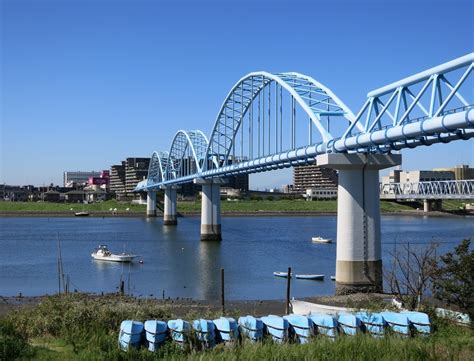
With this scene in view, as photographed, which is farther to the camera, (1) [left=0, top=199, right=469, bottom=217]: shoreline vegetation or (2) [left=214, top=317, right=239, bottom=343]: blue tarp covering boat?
(1) [left=0, top=199, right=469, bottom=217]: shoreline vegetation

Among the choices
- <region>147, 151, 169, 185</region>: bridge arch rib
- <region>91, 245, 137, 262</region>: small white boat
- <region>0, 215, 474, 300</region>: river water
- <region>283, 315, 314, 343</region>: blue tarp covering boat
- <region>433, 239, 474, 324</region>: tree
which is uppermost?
<region>147, 151, 169, 185</region>: bridge arch rib

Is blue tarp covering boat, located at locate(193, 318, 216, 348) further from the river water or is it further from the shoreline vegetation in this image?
the shoreline vegetation

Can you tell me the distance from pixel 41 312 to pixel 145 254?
132ft

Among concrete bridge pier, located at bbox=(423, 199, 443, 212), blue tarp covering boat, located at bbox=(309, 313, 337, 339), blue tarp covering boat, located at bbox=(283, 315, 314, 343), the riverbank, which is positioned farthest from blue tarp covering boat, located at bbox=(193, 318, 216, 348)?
concrete bridge pier, located at bbox=(423, 199, 443, 212)

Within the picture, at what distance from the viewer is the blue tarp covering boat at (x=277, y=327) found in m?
16.5

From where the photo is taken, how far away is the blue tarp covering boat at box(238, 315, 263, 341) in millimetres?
16312

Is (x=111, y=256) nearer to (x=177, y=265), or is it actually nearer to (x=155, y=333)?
(x=177, y=265)

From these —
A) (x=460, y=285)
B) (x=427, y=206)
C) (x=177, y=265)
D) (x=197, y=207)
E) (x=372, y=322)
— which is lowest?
(x=177, y=265)

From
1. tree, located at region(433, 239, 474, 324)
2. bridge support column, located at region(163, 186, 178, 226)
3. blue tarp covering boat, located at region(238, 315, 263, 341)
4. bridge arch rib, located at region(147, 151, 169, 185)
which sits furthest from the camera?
bridge arch rib, located at region(147, 151, 169, 185)

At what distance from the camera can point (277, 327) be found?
1673cm

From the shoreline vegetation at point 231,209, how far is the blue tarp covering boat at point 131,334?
131 meters

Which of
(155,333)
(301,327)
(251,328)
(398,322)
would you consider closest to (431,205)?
(398,322)

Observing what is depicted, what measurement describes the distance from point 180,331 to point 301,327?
329 cm

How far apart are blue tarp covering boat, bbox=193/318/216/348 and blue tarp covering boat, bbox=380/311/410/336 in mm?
4772
